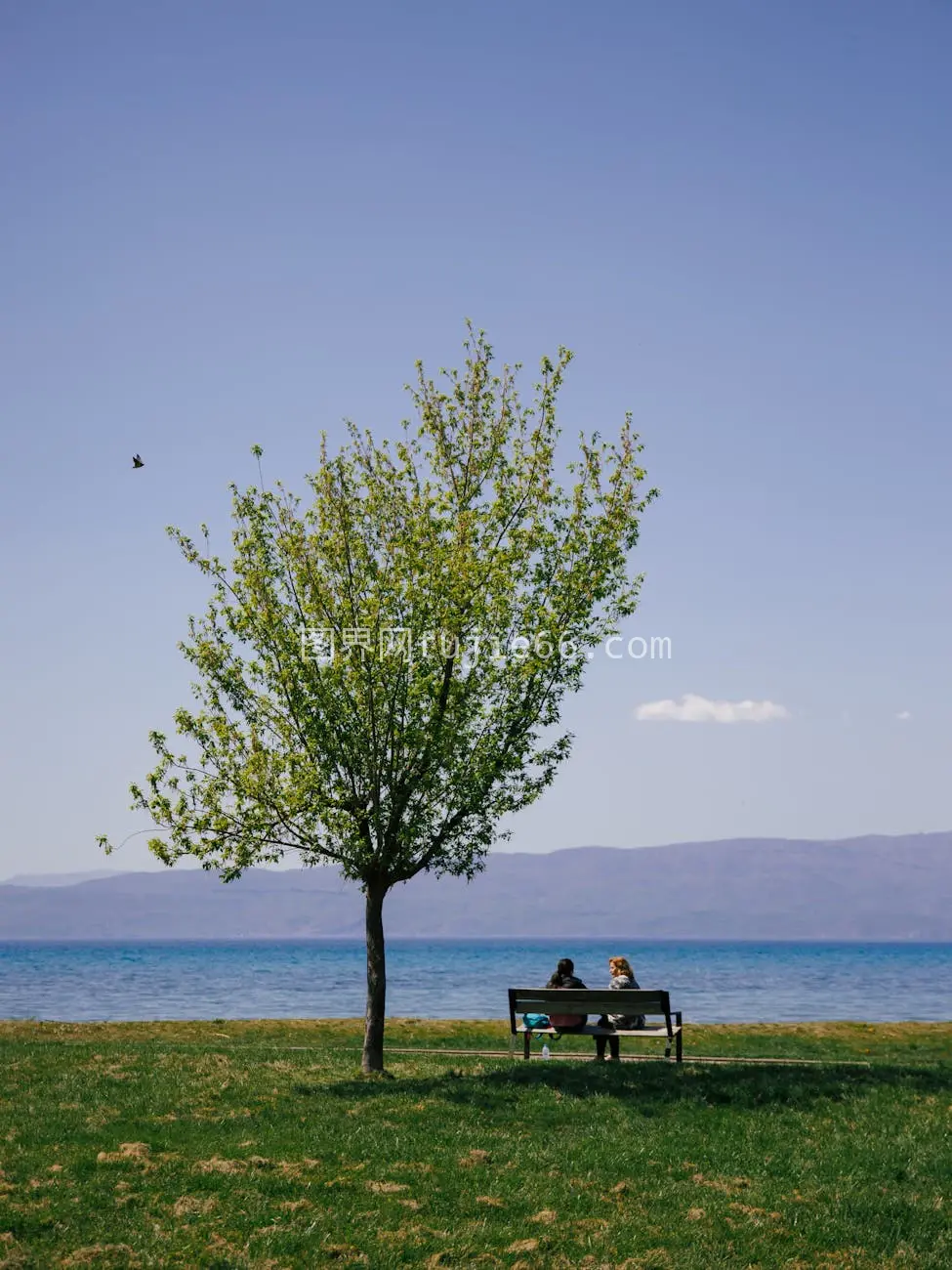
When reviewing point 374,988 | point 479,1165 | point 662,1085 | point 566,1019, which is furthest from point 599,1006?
point 479,1165

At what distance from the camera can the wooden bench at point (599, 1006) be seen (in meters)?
20.8

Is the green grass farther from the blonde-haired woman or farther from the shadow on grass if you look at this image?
the blonde-haired woman

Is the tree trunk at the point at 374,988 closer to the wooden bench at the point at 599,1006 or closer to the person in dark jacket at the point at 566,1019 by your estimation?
the wooden bench at the point at 599,1006

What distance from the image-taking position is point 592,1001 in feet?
69.7

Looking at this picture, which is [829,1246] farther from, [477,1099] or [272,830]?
[272,830]

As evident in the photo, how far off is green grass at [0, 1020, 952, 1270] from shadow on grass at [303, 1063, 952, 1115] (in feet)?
0.22

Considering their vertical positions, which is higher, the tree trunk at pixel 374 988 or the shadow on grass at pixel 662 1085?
the tree trunk at pixel 374 988

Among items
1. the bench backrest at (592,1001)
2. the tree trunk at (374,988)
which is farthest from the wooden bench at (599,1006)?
the tree trunk at (374,988)

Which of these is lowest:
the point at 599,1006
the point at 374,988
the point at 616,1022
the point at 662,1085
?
the point at 662,1085

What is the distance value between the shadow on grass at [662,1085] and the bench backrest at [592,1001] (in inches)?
40.7

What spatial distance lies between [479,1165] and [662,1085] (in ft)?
16.9

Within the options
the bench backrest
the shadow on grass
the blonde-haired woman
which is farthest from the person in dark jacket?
the shadow on grass

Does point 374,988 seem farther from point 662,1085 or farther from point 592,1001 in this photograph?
point 662,1085

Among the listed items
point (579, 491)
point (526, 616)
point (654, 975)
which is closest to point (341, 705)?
point (526, 616)
